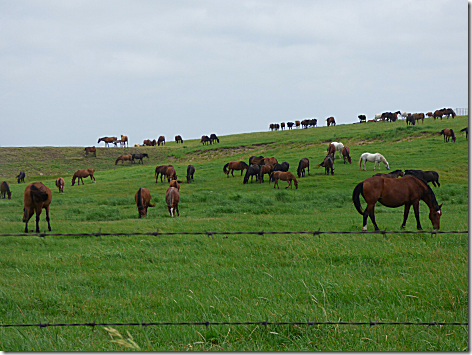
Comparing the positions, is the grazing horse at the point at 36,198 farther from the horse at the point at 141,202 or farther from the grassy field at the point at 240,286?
the horse at the point at 141,202

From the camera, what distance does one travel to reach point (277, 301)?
15.7 feet

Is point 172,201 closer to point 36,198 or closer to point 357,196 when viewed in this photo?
point 36,198

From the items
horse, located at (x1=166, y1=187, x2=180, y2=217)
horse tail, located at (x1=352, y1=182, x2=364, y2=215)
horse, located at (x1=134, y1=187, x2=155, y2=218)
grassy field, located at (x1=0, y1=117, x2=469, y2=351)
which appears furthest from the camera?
horse, located at (x1=166, y1=187, x2=180, y2=217)

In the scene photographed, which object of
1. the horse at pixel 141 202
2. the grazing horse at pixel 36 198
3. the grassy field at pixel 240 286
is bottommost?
the grassy field at pixel 240 286

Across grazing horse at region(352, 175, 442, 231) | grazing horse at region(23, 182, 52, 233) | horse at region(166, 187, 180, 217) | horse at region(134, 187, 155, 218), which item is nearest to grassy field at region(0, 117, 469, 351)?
grazing horse at region(23, 182, 52, 233)

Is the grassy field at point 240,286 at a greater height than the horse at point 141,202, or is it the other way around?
the horse at point 141,202

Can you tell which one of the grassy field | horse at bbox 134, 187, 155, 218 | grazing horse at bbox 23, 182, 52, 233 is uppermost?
grazing horse at bbox 23, 182, 52, 233

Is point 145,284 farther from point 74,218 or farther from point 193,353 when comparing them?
point 74,218

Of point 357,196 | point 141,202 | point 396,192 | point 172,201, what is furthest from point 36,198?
point 396,192

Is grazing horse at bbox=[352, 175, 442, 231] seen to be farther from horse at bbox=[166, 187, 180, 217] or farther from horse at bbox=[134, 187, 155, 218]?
horse at bbox=[134, 187, 155, 218]

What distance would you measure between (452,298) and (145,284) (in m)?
4.13

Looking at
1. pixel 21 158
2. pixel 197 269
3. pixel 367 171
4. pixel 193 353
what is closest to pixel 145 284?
pixel 197 269

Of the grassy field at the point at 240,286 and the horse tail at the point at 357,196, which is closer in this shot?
the grassy field at the point at 240,286

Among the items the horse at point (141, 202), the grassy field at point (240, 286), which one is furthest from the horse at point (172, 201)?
the grassy field at point (240, 286)
